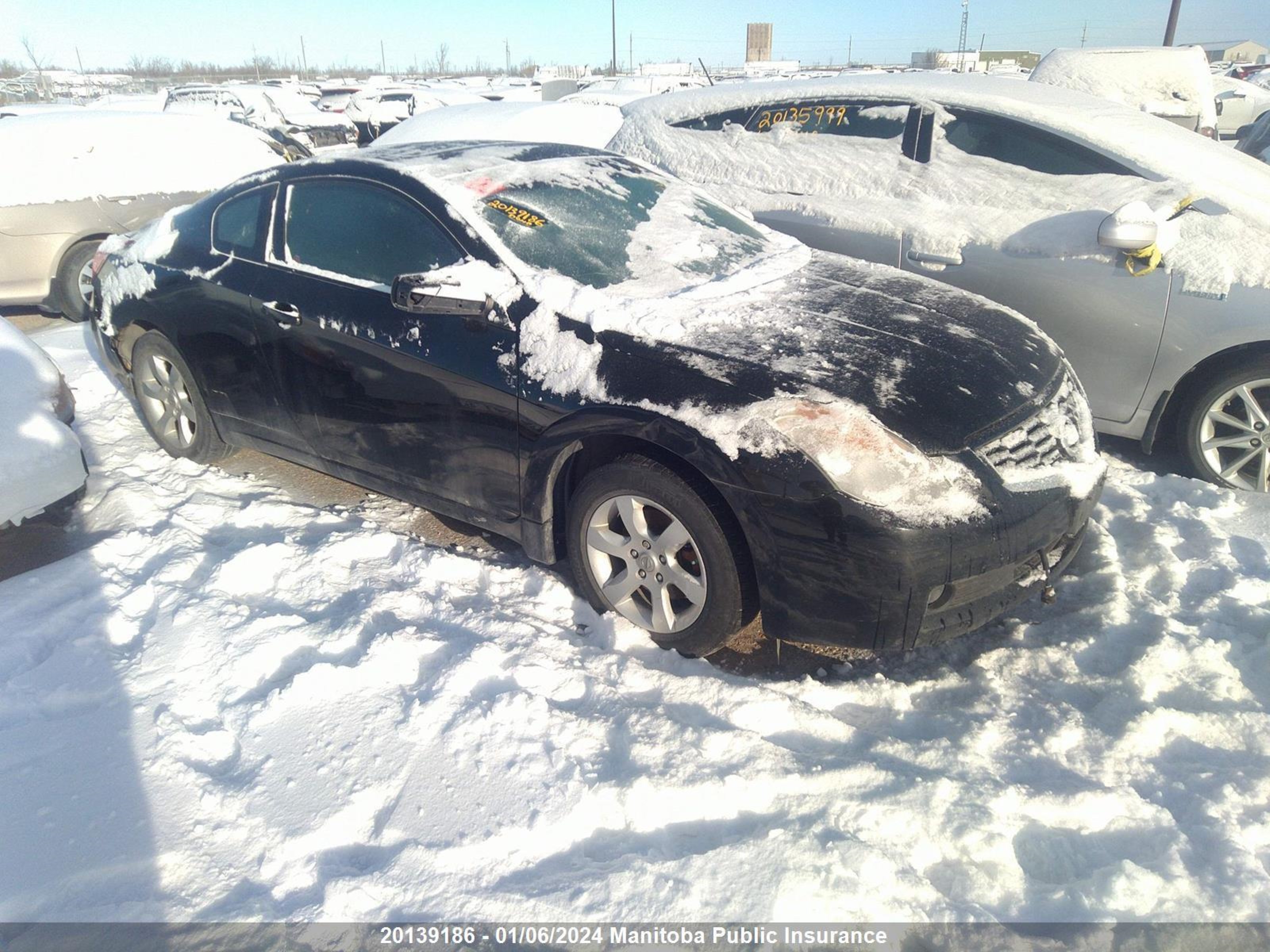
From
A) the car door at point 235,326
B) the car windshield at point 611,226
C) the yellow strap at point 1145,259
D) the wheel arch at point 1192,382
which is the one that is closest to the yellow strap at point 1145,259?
the yellow strap at point 1145,259

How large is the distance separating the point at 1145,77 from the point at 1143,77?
0.06 ft

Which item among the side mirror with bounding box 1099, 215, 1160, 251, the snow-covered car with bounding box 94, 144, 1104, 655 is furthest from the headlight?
the side mirror with bounding box 1099, 215, 1160, 251

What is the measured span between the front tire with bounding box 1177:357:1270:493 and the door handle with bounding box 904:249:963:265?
1.24 metres

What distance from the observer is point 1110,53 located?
27.5 ft

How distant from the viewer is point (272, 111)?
18.5 meters

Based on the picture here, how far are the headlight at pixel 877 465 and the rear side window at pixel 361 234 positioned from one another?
4.81 ft

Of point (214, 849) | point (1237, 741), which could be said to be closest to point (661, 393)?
point (214, 849)

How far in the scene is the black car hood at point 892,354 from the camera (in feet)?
8.45

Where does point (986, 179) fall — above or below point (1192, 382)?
above

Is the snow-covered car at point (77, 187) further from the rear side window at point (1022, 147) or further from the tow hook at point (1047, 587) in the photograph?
the tow hook at point (1047, 587)

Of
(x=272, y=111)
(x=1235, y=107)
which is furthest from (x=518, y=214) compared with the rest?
(x=1235, y=107)

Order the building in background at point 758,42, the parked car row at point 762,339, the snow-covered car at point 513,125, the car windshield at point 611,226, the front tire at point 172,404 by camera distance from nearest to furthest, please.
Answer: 1. the parked car row at point 762,339
2. the car windshield at point 611,226
3. the front tire at point 172,404
4. the snow-covered car at point 513,125
5. the building in background at point 758,42

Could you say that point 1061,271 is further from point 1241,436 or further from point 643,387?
point 643,387

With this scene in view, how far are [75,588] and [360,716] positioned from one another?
4.92 feet
